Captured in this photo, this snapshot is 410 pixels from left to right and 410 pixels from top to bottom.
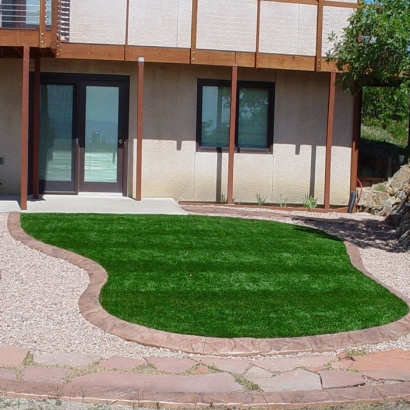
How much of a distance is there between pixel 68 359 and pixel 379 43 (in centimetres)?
640

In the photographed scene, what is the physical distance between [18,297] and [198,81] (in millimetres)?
8331

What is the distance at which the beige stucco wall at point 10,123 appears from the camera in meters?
14.9

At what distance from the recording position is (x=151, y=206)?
13.8m

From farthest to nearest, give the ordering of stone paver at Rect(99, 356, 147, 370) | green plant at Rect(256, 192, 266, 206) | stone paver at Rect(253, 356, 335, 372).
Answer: green plant at Rect(256, 192, 266, 206), stone paver at Rect(253, 356, 335, 372), stone paver at Rect(99, 356, 147, 370)

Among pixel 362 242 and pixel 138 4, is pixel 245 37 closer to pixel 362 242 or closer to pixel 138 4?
pixel 138 4

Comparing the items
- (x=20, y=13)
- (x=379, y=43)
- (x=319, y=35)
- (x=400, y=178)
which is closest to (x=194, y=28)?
(x=319, y=35)

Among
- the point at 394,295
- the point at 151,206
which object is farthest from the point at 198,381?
the point at 151,206

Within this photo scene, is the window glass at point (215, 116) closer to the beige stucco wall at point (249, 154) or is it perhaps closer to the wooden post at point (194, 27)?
the beige stucco wall at point (249, 154)

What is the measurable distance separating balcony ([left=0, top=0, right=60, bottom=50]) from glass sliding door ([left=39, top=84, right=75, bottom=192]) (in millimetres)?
1480

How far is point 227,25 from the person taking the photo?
48.4ft

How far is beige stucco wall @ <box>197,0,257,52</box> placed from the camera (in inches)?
576

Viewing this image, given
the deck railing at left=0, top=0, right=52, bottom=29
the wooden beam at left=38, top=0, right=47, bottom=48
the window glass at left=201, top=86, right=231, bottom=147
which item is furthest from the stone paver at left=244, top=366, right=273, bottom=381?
the window glass at left=201, top=86, right=231, bottom=147

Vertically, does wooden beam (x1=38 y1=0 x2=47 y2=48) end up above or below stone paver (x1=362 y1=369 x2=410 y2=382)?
above

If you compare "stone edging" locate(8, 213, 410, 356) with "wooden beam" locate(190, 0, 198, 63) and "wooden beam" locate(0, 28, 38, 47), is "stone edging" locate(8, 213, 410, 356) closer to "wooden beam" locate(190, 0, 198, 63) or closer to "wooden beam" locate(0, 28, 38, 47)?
"wooden beam" locate(0, 28, 38, 47)
